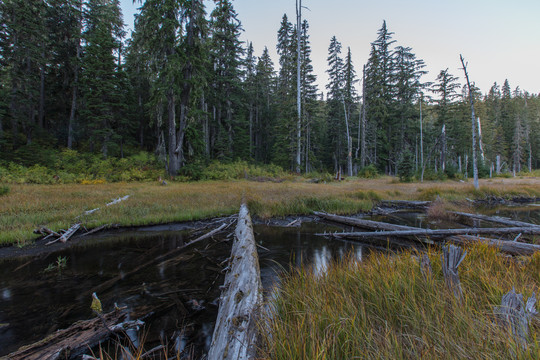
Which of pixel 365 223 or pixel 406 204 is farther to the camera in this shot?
pixel 406 204

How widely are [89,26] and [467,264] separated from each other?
46.1 meters

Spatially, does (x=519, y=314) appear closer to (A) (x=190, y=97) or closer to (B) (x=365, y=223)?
(B) (x=365, y=223)

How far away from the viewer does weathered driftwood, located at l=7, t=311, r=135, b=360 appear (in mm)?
2281

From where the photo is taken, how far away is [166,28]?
18109 millimetres

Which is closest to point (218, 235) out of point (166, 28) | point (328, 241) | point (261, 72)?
point (328, 241)

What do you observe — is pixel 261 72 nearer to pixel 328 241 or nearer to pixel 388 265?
pixel 328 241

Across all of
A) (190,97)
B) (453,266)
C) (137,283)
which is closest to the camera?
(453,266)

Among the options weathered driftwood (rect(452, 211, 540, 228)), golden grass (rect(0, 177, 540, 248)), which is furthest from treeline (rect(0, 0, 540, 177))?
weathered driftwood (rect(452, 211, 540, 228))

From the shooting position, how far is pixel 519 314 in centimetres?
165

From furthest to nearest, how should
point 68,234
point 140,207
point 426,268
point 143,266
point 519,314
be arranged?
point 140,207 → point 68,234 → point 143,266 → point 426,268 → point 519,314

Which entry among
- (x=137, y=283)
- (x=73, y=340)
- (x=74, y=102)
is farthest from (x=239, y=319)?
(x=74, y=102)

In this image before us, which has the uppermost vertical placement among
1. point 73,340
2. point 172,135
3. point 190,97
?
point 190,97

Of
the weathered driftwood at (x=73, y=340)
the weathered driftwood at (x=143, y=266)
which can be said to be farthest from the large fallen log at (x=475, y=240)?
the weathered driftwood at (x=73, y=340)

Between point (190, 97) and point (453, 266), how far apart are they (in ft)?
71.1
